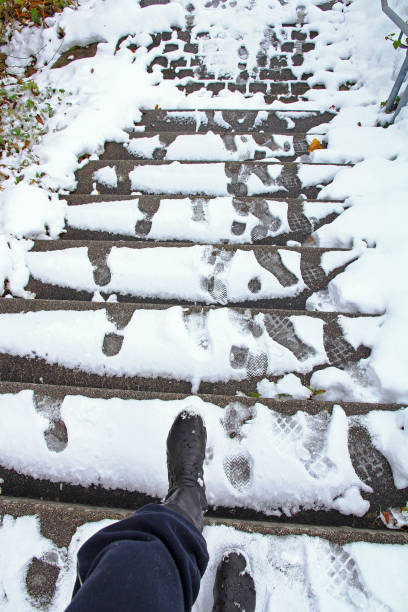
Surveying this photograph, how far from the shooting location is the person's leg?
2.30 ft

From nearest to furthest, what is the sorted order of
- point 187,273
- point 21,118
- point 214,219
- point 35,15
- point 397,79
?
1. point 187,273
2. point 214,219
3. point 397,79
4. point 21,118
5. point 35,15

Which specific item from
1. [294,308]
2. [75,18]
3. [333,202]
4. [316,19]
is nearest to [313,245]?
[333,202]

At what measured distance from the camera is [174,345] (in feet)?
4.45

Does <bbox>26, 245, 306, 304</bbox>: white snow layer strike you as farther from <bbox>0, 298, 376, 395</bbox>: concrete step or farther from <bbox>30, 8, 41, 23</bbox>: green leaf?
<bbox>30, 8, 41, 23</bbox>: green leaf

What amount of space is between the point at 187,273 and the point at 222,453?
2.44 feet

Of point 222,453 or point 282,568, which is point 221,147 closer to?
point 222,453

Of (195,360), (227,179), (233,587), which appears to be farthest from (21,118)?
(233,587)

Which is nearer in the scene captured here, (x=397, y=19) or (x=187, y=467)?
(x=187, y=467)

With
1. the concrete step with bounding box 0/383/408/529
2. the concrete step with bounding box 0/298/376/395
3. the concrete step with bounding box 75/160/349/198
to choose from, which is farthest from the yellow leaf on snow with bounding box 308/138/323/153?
the concrete step with bounding box 0/383/408/529

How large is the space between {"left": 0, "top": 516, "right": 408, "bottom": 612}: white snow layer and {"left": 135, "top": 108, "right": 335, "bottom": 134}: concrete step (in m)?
2.33

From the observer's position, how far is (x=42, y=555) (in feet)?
3.27

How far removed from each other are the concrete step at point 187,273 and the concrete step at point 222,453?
498 mm

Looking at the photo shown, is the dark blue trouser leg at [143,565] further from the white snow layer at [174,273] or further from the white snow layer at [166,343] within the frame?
the white snow layer at [174,273]

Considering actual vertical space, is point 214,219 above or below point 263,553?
above
